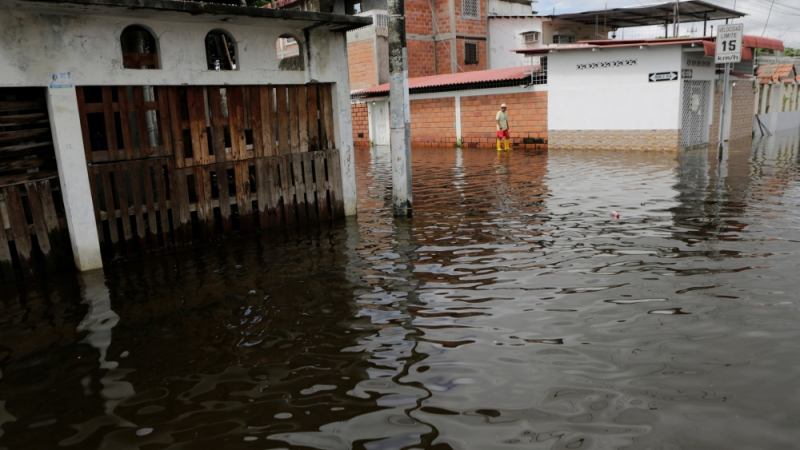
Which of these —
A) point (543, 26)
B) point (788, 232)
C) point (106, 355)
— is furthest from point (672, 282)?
point (543, 26)

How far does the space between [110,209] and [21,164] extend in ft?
3.61

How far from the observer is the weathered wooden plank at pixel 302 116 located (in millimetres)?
9508

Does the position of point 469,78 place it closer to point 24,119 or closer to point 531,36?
point 531,36

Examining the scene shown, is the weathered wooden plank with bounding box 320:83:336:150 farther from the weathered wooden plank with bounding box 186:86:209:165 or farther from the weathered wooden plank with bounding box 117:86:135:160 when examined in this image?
the weathered wooden plank with bounding box 117:86:135:160

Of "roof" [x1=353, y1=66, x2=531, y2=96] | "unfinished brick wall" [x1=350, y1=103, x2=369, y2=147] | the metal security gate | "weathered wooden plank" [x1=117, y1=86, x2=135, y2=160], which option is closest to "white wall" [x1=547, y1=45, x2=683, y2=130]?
the metal security gate

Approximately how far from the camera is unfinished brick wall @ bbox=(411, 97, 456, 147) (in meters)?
26.2

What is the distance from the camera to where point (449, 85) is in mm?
25438

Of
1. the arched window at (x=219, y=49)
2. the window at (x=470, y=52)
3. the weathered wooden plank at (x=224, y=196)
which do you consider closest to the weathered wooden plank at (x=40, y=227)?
the weathered wooden plank at (x=224, y=196)

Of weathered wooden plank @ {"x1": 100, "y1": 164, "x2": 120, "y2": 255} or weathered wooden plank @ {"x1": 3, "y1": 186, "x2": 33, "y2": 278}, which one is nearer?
weathered wooden plank @ {"x1": 3, "y1": 186, "x2": 33, "y2": 278}

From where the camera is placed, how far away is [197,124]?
845 cm

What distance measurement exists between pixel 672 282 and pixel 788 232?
2.96 metres

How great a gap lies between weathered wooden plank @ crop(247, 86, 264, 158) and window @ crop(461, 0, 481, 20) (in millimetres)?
26912

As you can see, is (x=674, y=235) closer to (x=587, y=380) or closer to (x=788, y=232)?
(x=788, y=232)

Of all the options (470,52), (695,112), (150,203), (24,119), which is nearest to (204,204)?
(150,203)
